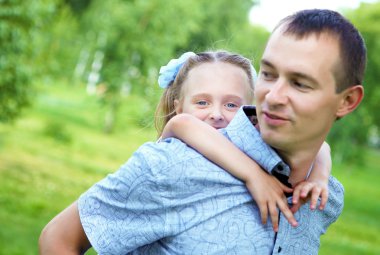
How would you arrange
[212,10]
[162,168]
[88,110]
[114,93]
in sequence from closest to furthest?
1. [162,168]
2. [114,93]
3. [88,110]
4. [212,10]

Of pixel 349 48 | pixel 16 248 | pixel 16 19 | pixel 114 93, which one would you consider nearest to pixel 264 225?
pixel 349 48

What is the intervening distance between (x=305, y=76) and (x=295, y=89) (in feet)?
0.16

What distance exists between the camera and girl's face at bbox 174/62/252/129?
2.93 metres

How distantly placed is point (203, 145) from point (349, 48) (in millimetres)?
518

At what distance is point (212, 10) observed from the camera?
139ft

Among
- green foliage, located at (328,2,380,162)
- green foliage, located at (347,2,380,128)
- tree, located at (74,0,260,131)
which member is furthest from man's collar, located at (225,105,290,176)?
tree, located at (74,0,260,131)

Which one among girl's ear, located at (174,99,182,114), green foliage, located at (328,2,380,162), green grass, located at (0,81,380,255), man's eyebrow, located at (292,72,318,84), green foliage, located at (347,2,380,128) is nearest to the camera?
man's eyebrow, located at (292,72,318,84)

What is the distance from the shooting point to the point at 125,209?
218 cm

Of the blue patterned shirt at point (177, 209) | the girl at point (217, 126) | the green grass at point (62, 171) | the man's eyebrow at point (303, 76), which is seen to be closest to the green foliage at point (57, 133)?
the green grass at point (62, 171)

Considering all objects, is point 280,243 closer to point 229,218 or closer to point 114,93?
point 229,218

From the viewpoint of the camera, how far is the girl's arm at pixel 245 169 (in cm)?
214

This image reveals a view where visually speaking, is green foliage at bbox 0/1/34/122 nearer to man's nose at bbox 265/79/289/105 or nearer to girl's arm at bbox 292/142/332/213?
girl's arm at bbox 292/142/332/213

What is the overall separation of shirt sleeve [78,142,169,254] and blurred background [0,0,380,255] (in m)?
1.14

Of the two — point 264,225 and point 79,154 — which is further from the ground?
point 79,154
